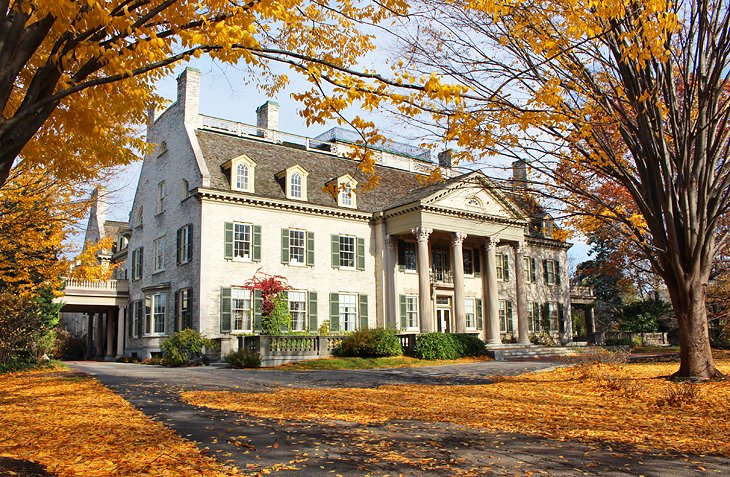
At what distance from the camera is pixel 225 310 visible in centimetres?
2636

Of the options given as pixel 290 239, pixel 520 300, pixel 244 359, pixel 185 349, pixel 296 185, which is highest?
pixel 296 185

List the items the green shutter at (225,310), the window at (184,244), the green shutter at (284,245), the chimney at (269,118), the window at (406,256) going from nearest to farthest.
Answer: the green shutter at (225,310), the window at (184,244), the green shutter at (284,245), the window at (406,256), the chimney at (269,118)

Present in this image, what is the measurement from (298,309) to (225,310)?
3.90 meters

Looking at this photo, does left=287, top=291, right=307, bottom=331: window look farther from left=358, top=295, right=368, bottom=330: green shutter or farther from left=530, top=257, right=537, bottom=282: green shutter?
left=530, top=257, right=537, bottom=282: green shutter

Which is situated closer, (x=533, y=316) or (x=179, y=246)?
(x=179, y=246)

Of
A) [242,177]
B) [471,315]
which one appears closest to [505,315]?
[471,315]

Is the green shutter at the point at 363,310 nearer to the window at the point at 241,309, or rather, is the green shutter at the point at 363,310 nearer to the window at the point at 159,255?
the window at the point at 241,309

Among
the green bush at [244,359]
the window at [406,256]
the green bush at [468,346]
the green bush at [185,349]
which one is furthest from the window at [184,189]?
the green bush at [468,346]

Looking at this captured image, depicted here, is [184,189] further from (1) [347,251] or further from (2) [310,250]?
(1) [347,251]

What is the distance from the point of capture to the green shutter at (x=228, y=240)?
26.8 m

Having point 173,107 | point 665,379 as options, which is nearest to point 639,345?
point 665,379

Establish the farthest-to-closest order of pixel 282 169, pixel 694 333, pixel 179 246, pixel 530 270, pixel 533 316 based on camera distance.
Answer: pixel 530 270 → pixel 533 316 → pixel 282 169 → pixel 179 246 → pixel 694 333

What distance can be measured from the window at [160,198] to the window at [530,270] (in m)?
23.6

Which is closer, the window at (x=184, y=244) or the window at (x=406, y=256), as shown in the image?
the window at (x=184, y=244)
